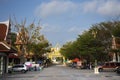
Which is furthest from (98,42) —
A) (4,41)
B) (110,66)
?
(4,41)

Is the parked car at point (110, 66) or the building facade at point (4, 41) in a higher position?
the building facade at point (4, 41)

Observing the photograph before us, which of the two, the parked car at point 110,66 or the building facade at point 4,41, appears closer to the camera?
the building facade at point 4,41

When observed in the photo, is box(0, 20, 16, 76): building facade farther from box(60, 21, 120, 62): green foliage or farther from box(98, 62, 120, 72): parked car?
box(60, 21, 120, 62): green foliage

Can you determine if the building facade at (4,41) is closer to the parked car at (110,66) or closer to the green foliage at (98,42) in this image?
the parked car at (110,66)

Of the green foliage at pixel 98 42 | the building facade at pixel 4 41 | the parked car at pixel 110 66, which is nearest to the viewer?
the building facade at pixel 4 41

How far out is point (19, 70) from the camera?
63594 mm

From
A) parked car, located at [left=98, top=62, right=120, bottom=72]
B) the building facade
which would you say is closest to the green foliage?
parked car, located at [left=98, top=62, right=120, bottom=72]

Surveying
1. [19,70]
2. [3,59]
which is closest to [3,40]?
[3,59]

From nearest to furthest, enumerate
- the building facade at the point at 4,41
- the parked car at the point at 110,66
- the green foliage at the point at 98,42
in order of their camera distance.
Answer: the building facade at the point at 4,41 < the parked car at the point at 110,66 < the green foliage at the point at 98,42

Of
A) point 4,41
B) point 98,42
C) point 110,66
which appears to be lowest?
point 110,66

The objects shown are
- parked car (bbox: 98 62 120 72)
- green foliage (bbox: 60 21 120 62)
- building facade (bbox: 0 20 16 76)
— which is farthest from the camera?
green foliage (bbox: 60 21 120 62)

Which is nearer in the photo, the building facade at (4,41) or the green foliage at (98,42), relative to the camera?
the building facade at (4,41)

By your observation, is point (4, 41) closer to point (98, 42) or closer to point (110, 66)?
point (110, 66)

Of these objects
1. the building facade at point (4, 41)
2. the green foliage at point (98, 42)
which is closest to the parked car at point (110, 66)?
the building facade at point (4, 41)
